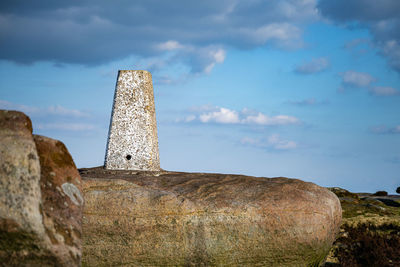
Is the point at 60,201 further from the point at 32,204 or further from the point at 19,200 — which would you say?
the point at 19,200

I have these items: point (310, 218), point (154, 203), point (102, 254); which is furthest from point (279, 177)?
point (102, 254)

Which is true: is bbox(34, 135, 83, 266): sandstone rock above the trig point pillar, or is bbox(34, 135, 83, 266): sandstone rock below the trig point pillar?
below

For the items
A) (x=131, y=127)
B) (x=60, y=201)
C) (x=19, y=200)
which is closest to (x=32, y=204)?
(x=19, y=200)

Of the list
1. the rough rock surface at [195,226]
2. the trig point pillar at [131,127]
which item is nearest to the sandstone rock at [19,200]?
the rough rock surface at [195,226]

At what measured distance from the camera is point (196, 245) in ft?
30.9

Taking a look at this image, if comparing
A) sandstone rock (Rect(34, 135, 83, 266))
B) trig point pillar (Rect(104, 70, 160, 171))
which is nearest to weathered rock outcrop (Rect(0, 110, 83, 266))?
sandstone rock (Rect(34, 135, 83, 266))

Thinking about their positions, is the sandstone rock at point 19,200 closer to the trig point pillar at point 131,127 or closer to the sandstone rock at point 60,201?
the sandstone rock at point 60,201

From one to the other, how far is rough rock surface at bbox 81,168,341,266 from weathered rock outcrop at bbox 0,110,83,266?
1.53 meters

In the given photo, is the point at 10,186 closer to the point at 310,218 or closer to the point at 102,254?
the point at 102,254

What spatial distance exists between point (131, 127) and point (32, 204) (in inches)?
266

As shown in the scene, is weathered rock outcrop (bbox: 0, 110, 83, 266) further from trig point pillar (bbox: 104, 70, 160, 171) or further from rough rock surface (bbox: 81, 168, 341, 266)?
trig point pillar (bbox: 104, 70, 160, 171)

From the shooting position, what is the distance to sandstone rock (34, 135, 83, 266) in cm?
725

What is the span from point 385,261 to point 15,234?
8524mm

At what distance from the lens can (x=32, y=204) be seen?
6.99 m
